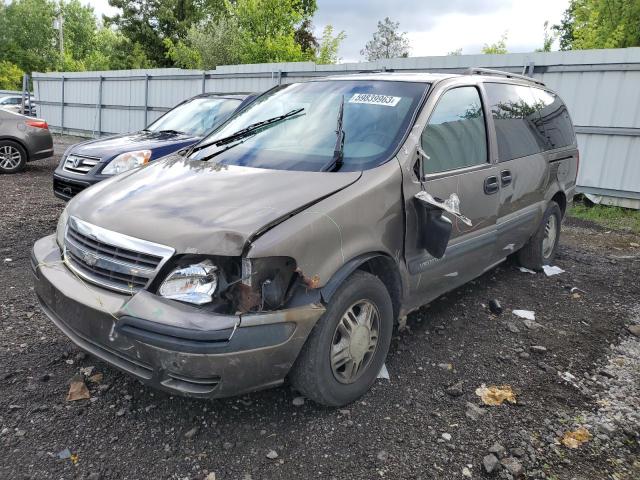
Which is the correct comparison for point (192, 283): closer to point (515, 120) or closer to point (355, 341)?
point (355, 341)

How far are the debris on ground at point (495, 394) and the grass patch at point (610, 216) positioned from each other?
5659mm

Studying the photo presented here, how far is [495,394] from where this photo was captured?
117 inches

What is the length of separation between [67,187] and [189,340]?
4.84m

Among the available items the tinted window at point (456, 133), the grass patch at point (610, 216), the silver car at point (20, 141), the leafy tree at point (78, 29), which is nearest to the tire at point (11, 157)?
the silver car at point (20, 141)

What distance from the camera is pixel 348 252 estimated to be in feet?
8.17

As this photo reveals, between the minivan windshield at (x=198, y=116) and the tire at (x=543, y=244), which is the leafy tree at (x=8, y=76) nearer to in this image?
the minivan windshield at (x=198, y=116)

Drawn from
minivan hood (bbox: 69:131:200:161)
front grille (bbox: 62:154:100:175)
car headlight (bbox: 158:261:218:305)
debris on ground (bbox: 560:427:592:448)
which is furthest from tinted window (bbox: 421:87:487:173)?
front grille (bbox: 62:154:100:175)

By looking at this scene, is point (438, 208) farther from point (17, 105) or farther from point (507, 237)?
point (17, 105)

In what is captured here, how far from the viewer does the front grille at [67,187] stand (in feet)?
19.6

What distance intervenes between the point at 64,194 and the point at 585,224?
24.5 ft

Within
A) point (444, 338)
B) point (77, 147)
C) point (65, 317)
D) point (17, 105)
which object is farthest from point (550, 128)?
point (17, 105)

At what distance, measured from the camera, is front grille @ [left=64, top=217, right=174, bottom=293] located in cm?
226

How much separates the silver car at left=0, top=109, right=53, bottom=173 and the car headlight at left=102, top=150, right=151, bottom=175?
17.0ft

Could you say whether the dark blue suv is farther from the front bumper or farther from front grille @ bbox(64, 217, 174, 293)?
the front bumper
